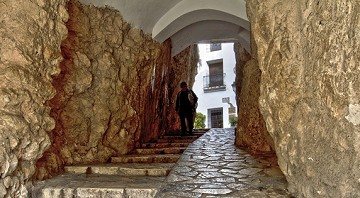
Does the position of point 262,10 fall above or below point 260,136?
above

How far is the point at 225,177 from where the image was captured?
11.0ft

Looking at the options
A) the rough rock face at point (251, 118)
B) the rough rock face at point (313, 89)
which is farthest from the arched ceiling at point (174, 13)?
the rough rock face at point (313, 89)

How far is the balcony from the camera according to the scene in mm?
20547

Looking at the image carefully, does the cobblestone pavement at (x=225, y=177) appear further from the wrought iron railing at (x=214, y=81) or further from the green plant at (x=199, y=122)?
the wrought iron railing at (x=214, y=81)

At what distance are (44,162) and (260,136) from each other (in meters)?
3.77

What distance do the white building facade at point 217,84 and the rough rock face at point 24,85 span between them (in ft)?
57.0

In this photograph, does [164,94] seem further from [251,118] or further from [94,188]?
[94,188]

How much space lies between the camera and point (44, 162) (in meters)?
3.41

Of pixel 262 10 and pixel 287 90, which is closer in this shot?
pixel 287 90

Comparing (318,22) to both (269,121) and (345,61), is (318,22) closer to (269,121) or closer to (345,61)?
(345,61)

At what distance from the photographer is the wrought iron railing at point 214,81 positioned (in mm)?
20766

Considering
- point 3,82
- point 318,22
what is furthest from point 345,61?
point 3,82

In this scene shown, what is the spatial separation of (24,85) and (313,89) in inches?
98.0

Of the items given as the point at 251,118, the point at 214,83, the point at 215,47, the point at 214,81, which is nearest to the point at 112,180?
the point at 251,118
